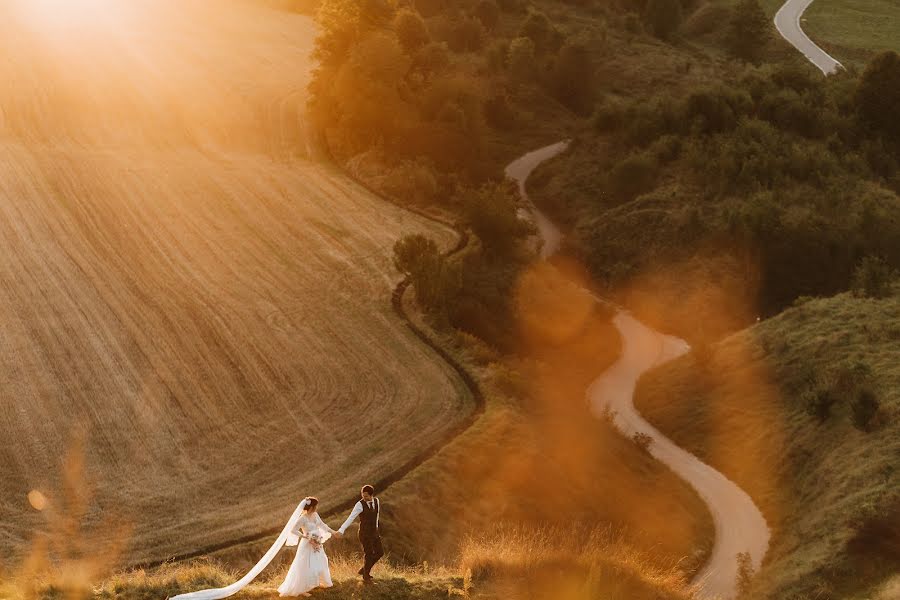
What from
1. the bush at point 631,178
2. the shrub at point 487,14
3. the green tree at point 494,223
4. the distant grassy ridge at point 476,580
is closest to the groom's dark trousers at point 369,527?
the distant grassy ridge at point 476,580

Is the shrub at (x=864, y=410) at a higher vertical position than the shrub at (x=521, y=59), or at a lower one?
lower

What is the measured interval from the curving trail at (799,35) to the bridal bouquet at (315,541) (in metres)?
74.3

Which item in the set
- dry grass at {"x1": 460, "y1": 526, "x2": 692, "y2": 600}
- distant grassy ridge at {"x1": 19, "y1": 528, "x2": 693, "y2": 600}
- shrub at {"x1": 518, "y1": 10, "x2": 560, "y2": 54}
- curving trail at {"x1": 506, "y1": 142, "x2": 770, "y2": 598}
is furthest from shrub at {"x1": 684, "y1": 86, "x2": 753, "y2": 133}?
dry grass at {"x1": 460, "y1": 526, "x2": 692, "y2": 600}

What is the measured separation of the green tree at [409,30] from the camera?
6925cm

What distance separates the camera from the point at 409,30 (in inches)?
2756

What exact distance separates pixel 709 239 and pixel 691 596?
3411 cm

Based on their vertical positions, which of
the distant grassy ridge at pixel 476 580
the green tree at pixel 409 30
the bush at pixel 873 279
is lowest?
the bush at pixel 873 279

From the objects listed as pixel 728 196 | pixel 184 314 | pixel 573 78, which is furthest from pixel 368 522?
pixel 573 78

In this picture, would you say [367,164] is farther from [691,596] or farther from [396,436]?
[691,596]

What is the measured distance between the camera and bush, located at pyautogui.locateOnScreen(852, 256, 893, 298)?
44.0 metres

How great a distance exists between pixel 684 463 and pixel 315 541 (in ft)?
77.7

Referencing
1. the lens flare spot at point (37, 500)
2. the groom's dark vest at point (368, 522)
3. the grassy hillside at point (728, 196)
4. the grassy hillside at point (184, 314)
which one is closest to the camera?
the groom's dark vest at point (368, 522)

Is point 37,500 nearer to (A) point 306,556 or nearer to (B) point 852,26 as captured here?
(A) point 306,556

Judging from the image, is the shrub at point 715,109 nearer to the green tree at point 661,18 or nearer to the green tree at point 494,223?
the green tree at point 494,223
